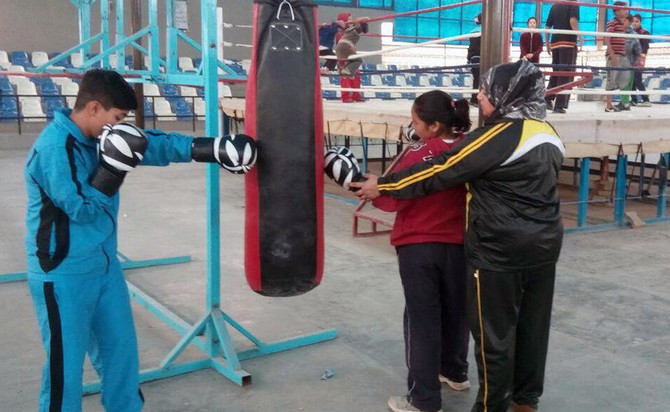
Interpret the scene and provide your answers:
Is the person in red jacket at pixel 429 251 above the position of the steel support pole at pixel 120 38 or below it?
below

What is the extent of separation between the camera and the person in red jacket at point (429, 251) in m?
2.74

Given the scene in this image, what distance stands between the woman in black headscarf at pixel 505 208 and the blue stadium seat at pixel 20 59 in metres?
13.9

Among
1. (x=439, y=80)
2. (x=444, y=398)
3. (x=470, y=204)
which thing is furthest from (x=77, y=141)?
(x=439, y=80)

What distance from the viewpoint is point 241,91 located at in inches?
661

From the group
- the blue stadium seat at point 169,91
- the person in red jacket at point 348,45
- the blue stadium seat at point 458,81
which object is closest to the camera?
the person in red jacket at point 348,45

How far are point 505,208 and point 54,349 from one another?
1638 millimetres

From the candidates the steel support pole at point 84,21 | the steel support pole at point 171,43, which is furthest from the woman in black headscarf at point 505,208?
the steel support pole at point 84,21

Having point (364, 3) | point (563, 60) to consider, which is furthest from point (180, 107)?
point (563, 60)

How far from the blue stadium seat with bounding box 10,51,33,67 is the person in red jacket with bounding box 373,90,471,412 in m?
13.8

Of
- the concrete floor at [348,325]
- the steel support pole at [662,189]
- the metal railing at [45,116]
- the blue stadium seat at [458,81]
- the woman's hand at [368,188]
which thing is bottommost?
the concrete floor at [348,325]

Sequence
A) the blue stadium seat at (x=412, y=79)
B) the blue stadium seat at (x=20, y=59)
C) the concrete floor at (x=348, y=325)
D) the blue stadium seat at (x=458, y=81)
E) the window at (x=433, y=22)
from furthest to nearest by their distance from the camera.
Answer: the window at (x=433, y=22) → the blue stadium seat at (x=458, y=81) → the blue stadium seat at (x=412, y=79) → the blue stadium seat at (x=20, y=59) → the concrete floor at (x=348, y=325)

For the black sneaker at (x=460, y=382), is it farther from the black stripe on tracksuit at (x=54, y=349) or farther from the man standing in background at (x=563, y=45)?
the man standing in background at (x=563, y=45)

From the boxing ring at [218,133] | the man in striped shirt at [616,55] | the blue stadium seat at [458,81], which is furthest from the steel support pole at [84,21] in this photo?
the blue stadium seat at [458,81]

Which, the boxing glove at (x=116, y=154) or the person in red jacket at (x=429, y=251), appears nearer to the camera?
the boxing glove at (x=116, y=154)
